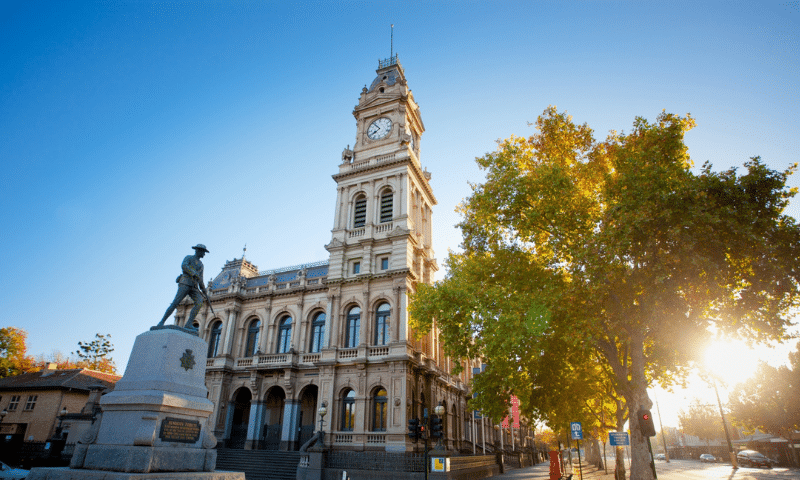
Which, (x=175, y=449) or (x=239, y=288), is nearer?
(x=175, y=449)

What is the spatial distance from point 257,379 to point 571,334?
24.5 meters

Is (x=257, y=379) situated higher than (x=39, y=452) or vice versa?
(x=257, y=379)

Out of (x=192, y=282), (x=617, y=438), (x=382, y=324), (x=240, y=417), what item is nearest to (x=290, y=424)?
(x=240, y=417)

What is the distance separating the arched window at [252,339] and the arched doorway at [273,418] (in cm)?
412

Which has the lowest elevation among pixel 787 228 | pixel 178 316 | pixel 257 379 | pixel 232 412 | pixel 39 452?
pixel 39 452

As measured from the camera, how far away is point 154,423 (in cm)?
814

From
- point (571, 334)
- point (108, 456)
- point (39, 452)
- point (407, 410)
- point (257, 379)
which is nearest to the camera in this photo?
point (108, 456)

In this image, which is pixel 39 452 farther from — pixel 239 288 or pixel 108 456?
pixel 108 456

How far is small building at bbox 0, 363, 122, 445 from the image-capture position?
34969 millimetres

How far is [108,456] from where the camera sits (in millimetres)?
7918

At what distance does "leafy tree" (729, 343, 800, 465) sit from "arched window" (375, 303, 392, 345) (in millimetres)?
36652

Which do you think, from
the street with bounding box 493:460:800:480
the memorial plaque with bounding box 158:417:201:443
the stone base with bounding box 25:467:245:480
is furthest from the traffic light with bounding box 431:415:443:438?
the street with bounding box 493:460:800:480

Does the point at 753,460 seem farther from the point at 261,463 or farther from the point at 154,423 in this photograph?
the point at 154,423

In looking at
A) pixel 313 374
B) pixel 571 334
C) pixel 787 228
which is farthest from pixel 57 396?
pixel 787 228
